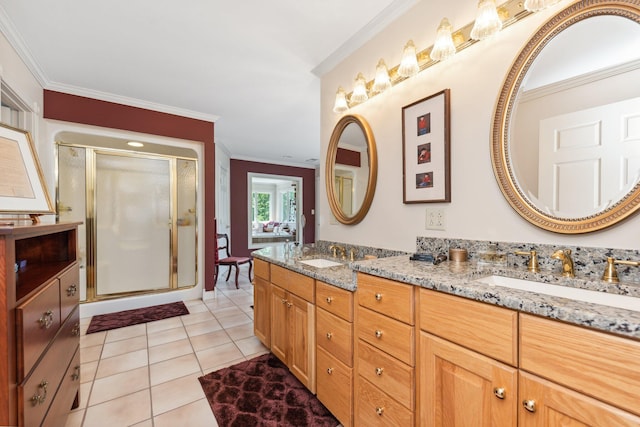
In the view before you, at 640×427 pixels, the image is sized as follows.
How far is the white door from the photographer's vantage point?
959 millimetres

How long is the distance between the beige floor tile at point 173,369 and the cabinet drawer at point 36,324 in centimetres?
97

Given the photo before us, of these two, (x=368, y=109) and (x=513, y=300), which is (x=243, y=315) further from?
(x=513, y=300)

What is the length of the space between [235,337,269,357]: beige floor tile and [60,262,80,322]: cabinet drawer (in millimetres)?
1268

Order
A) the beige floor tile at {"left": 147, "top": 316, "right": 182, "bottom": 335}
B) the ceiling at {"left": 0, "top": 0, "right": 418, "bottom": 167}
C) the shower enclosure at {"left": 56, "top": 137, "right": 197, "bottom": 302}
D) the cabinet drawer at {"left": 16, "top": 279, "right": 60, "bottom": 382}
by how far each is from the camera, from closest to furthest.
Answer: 1. the cabinet drawer at {"left": 16, "top": 279, "right": 60, "bottom": 382}
2. the ceiling at {"left": 0, "top": 0, "right": 418, "bottom": 167}
3. the beige floor tile at {"left": 147, "top": 316, "right": 182, "bottom": 335}
4. the shower enclosure at {"left": 56, "top": 137, "right": 197, "bottom": 302}

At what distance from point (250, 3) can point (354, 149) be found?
1.19 meters

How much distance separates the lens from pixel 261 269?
2285 millimetres

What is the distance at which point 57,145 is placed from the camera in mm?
2922

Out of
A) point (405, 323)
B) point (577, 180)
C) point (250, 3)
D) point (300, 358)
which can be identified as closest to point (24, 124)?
point (250, 3)

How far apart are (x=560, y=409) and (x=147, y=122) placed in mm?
4117

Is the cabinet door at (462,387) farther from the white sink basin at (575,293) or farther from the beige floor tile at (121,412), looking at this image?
the beige floor tile at (121,412)

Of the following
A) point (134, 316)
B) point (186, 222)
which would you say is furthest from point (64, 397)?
point (186, 222)

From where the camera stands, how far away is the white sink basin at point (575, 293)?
843 millimetres

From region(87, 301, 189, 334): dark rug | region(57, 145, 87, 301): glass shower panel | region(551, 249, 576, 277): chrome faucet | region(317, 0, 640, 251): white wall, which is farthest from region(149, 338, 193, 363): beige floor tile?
region(551, 249, 576, 277): chrome faucet

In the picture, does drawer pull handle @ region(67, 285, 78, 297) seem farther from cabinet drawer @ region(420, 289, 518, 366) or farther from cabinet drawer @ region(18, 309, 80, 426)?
cabinet drawer @ region(420, 289, 518, 366)
